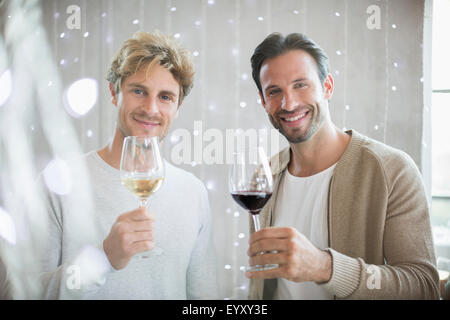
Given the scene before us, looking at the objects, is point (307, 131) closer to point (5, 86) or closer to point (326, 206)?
point (326, 206)

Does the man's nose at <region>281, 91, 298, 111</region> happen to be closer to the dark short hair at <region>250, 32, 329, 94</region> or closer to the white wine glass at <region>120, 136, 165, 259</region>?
the dark short hair at <region>250, 32, 329, 94</region>

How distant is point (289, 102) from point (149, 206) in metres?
0.58

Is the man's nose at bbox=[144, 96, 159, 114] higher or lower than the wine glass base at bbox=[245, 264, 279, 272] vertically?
higher

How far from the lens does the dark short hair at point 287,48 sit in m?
1.14

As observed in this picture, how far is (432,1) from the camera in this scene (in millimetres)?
1215

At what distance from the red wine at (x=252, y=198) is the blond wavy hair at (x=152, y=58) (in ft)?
1.57

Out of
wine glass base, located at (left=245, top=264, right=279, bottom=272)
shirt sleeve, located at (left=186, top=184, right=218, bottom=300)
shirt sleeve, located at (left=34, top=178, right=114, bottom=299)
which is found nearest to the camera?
wine glass base, located at (left=245, top=264, right=279, bottom=272)

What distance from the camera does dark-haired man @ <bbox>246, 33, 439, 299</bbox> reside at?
2.76ft

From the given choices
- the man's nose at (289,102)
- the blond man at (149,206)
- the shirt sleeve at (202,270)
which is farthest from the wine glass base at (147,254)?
the man's nose at (289,102)

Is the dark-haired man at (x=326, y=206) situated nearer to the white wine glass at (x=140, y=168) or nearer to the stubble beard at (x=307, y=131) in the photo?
the stubble beard at (x=307, y=131)

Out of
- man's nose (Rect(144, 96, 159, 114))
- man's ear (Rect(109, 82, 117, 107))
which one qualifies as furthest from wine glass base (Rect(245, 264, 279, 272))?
man's ear (Rect(109, 82, 117, 107))
